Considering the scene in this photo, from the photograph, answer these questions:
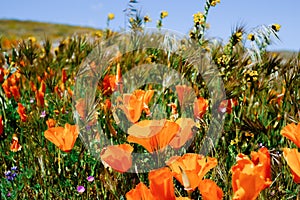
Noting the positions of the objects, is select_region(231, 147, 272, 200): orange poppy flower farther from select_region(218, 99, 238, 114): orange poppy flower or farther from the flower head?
the flower head

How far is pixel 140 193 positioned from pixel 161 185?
0.18ft

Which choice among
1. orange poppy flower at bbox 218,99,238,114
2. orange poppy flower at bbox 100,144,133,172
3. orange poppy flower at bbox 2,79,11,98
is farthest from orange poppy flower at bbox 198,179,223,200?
orange poppy flower at bbox 2,79,11,98

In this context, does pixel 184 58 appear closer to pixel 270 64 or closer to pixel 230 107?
pixel 230 107

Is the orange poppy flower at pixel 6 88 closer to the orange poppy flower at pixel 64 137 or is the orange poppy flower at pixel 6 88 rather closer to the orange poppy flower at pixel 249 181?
the orange poppy flower at pixel 64 137

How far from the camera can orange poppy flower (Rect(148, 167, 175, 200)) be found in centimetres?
105

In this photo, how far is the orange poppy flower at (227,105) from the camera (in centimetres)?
185

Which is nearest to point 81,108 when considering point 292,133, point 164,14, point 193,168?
point 193,168

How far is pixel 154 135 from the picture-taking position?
1370 mm

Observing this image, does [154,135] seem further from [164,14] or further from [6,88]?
[164,14]

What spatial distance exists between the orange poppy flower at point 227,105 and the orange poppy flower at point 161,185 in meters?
0.83

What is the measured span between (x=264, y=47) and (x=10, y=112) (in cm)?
148

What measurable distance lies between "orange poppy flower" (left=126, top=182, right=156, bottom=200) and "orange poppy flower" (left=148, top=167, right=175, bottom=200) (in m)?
0.01

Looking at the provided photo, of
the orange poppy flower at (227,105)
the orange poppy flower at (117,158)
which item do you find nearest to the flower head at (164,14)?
the orange poppy flower at (227,105)

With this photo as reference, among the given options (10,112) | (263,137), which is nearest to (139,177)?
(263,137)
